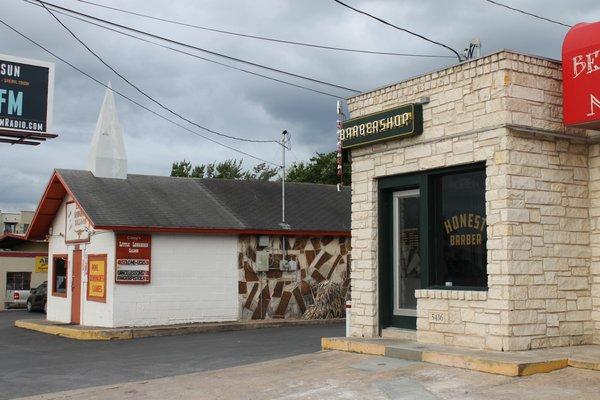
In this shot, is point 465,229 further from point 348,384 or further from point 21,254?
point 21,254

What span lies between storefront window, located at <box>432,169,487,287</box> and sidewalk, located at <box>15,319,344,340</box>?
1008 cm

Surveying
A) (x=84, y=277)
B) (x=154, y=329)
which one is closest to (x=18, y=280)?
(x=84, y=277)

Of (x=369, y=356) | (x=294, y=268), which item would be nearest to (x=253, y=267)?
(x=294, y=268)

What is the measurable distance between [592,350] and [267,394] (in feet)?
15.7

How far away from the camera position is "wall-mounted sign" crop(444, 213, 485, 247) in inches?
444

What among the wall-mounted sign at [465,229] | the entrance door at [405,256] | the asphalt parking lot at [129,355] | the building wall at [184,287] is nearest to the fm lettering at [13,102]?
the building wall at [184,287]

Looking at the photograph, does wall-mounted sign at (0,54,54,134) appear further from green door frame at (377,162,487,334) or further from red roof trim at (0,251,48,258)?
red roof trim at (0,251,48,258)

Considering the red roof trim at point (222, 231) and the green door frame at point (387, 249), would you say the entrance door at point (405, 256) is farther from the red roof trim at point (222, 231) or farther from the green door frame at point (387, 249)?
the red roof trim at point (222, 231)

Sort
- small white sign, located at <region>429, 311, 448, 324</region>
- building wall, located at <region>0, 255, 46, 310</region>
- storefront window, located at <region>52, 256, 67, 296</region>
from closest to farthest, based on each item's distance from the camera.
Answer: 1. small white sign, located at <region>429, 311, 448, 324</region>
2. storefront window, located at <region>52, 256, 67, 296</region>
3. building wall, located at <region>0, 255, 46, 310</region>

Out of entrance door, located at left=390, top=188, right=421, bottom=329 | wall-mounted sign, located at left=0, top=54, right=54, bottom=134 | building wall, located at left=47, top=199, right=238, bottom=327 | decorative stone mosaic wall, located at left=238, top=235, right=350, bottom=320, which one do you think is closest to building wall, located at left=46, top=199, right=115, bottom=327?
building wall, located at left=47, top=199, right=238, bottom=327

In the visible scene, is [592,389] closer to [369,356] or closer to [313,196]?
[369,356]

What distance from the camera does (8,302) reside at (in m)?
35.4

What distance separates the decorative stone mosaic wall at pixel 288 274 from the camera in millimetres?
22281

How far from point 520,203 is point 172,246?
1267 centimetres
